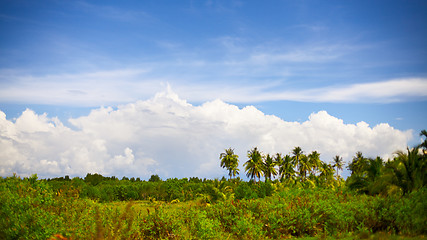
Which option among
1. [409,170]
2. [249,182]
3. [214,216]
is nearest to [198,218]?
[214,216]

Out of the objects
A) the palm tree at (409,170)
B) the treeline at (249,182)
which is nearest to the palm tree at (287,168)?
the treeline at (249,182)

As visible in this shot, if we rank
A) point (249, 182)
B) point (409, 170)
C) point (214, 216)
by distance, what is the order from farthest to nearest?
1. point (249, 182)
2. point (409, 170)
3. point (214, 216)

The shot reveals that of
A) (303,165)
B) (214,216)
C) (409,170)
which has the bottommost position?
(214,216)

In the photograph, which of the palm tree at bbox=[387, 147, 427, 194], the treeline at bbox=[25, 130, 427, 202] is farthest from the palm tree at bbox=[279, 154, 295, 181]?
the palm tree at bbox=[387, 147, 427, 194]

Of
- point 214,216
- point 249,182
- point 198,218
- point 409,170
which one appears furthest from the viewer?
point 249,182

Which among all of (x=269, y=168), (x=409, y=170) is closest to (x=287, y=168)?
(x=269, y=168)

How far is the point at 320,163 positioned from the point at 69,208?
242 feet

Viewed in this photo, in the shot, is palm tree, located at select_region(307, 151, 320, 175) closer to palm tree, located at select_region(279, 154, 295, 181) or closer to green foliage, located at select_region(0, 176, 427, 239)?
palm tree, located at select_region(279, 154, 295, 181)

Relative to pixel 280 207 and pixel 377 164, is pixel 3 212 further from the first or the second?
pixel 377 164

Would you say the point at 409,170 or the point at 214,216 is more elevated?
the point at 409,170

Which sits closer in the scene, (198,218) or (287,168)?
(198,218)

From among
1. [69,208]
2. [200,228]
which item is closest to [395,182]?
[200,228]

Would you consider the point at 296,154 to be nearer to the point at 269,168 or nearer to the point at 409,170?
the point at 269,168

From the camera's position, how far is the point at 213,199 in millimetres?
44281
